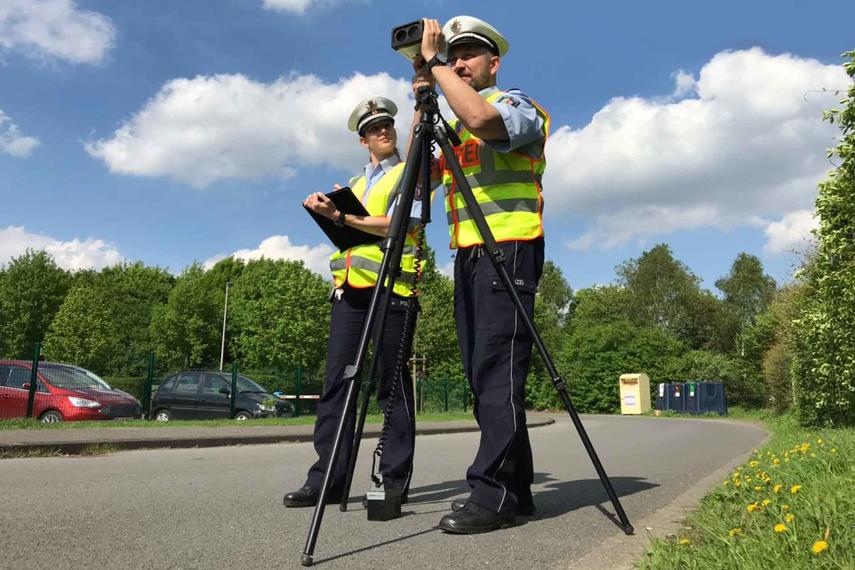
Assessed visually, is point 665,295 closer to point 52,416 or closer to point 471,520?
point 52,416

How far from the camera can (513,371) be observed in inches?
124

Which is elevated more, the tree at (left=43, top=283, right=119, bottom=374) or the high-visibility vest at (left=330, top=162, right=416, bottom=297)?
the tree at (left=43, top=283, right=119, bottom=374)

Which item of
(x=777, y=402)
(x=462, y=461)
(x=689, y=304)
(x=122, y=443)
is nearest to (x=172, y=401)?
(x=122, y=443)

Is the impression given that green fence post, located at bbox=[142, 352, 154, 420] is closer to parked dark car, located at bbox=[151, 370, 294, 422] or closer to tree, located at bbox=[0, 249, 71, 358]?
parked dark car, located at bbox=[151, 370, 294, 422]

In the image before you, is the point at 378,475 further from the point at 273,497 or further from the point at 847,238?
the point at 847,238

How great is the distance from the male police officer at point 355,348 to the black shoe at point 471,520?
2.71 feet

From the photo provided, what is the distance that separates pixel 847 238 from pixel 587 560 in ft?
41.7

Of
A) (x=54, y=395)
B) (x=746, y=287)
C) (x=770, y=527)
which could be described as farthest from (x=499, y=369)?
(x=746, y=287)

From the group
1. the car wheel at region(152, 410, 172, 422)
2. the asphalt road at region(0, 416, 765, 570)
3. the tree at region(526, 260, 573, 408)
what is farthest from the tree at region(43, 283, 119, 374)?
the asphalt road at region(0, 416, 765, 570)

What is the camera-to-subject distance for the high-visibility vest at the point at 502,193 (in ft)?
10.8

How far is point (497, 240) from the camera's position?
10.7 ft

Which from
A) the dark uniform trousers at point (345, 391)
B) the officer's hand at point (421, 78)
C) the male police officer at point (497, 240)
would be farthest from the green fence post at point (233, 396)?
the officer's hand at point (421, 78)

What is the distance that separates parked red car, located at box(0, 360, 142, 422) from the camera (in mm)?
12359

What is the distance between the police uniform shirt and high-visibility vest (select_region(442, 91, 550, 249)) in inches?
2.7
